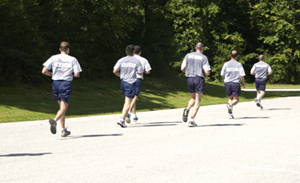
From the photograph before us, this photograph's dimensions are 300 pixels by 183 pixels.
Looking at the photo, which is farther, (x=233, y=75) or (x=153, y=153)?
(x=233, y=75)

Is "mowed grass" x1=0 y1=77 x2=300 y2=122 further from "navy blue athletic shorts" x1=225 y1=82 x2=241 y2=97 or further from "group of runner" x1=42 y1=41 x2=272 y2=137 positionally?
"navy blue athletic shorts" x1=225 y1=82 x2=241 y2=97

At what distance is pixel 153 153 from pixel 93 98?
54.3ft

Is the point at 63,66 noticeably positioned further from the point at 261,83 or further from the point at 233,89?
the point at 261,83

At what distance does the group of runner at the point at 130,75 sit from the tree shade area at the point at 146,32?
10.2 meters

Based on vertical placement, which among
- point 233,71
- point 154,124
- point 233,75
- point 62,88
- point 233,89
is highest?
point 62,88

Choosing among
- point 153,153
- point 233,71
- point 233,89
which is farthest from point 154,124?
point 153,153

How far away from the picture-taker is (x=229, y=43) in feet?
181

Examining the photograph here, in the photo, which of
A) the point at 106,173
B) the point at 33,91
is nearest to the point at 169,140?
the point at 106,173

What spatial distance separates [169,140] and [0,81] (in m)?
14.7

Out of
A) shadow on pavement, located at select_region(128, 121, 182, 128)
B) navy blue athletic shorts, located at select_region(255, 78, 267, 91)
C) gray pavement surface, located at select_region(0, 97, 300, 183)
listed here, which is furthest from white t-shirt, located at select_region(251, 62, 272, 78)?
shadow on pavement, located at select_region(128, 121, 182, 128)

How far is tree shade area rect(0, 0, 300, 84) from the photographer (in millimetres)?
24359

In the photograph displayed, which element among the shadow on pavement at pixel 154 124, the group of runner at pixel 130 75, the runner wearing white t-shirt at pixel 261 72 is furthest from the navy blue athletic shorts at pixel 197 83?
the runner wearing white t-shirt at pixel 261 72

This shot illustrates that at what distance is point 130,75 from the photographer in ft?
44.7

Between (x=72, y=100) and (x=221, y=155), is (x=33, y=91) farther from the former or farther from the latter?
(x=221, y=155)
